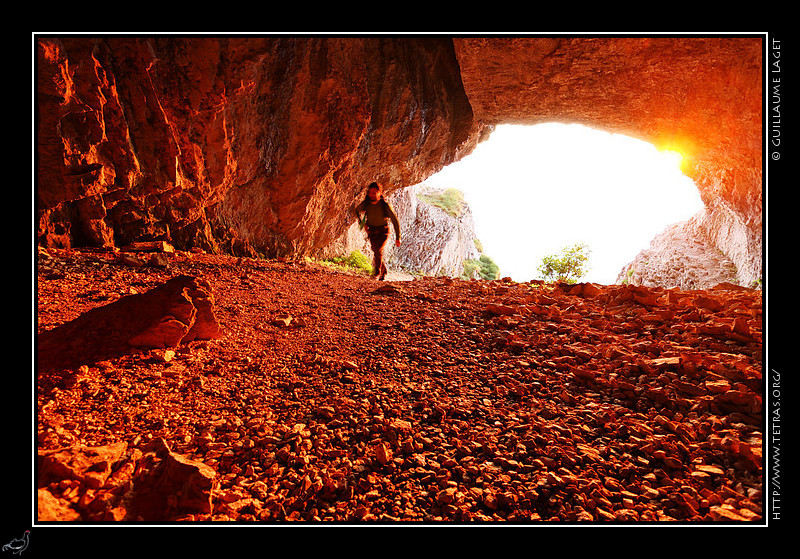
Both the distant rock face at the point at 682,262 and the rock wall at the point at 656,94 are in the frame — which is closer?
the rock wall at the point at 656,94

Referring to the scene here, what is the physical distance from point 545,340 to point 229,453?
2754 millimetres

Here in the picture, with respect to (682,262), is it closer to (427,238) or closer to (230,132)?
(427,238)

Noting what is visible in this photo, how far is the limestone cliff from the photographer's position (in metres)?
20.9

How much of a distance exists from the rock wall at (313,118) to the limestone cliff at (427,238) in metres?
9.11

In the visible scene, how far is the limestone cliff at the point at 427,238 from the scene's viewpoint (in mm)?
20922

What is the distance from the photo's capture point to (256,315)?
3637 millimetres

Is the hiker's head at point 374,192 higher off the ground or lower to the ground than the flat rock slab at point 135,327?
higher

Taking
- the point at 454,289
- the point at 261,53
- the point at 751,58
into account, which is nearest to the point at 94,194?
the point at 261,53

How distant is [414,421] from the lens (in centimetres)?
198

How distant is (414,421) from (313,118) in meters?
7.59
